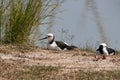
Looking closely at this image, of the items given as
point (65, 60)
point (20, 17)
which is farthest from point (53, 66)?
point (20, 17)

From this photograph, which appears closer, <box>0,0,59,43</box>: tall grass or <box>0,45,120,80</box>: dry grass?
<box>0,45,120,80</box>: dry grass

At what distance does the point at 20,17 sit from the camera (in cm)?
936

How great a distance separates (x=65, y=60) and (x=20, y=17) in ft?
6.32

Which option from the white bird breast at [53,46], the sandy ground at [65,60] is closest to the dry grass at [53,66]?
the sandy ground at [65,60]

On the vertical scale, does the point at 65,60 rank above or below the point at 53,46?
below

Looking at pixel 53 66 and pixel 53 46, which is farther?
pixel 53 46

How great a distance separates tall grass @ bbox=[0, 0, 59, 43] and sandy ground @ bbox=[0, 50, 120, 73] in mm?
1030

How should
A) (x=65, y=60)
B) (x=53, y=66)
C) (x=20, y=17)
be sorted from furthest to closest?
(x=20, y=17) < (x=65, y=60) < (x=53, y=66)

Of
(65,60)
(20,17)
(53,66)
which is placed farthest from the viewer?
(20,17)

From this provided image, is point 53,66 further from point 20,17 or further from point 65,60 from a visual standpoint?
point 20,17

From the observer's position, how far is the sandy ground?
7.22 m

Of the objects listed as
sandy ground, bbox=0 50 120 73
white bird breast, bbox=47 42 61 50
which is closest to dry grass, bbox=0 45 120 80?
sandy ground, bbox=0 50 120 73

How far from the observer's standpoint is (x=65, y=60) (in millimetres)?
7773

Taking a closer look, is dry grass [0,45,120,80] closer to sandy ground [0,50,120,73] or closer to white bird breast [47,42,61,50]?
sandy ground [0,50,120,73]
